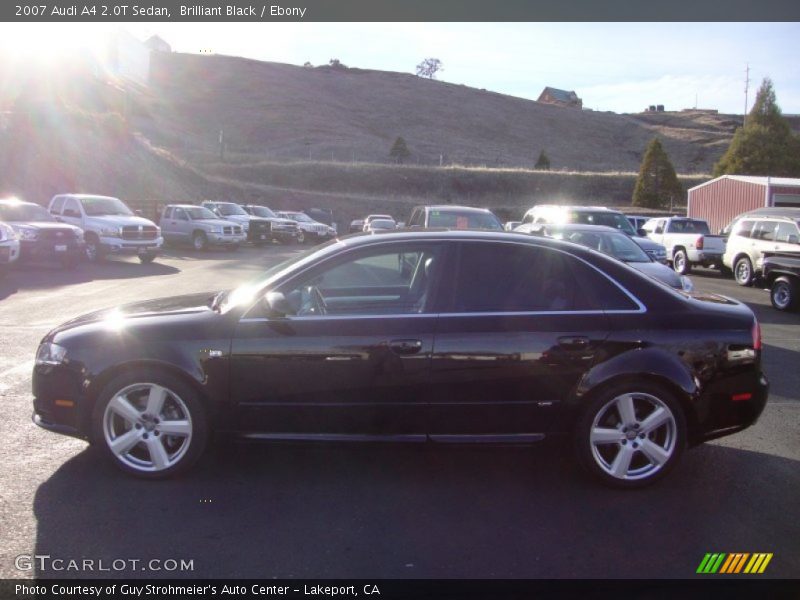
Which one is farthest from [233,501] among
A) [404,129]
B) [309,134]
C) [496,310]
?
[404,129]

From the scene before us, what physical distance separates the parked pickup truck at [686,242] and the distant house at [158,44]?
9216cm

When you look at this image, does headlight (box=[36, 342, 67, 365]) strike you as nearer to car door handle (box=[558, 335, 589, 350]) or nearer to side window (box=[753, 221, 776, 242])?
car door handle (box=[558, 335, 589, 350])

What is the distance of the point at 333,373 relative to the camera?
508 cm

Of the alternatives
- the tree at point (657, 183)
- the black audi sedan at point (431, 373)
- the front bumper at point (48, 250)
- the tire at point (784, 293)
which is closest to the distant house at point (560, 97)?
the tree at point (657, 183)

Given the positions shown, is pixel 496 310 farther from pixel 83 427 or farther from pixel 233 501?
pixel 83 427

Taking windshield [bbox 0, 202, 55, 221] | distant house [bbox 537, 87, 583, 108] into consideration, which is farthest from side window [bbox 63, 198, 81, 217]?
distant house [bbox 537, 87, 583, 108]

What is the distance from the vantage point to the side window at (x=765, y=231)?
19.1m

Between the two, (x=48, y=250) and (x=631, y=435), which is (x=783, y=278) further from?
(x=48, y=250)

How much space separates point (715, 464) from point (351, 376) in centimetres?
285

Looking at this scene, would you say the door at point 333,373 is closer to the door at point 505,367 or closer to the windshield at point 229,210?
the door at point 505,367

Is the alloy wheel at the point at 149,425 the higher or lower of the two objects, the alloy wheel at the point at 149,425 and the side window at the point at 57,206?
the lower

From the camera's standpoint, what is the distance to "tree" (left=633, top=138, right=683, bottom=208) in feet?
162

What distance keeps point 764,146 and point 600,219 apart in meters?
31.5

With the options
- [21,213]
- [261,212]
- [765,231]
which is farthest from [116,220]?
[765,231]
